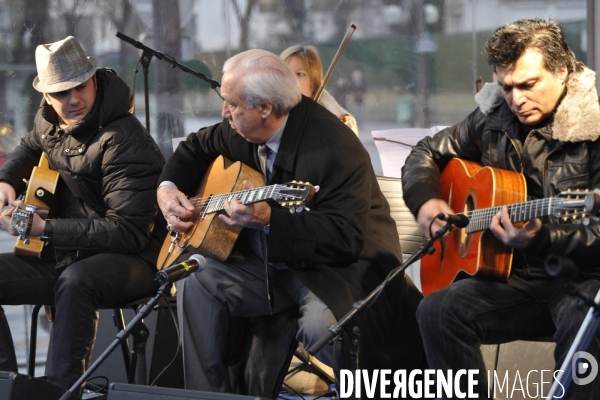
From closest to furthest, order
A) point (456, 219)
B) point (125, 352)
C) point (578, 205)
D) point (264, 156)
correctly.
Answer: point (578, 205) < point (456, 219) < point (264, 156) < point (125, 352)

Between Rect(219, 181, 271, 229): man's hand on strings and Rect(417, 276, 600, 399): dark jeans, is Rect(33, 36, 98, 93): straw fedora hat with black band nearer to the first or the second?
Rect(219, 181, 271, 229): man's hand on strings

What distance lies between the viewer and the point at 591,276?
9.37ft

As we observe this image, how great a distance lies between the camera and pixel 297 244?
10.00 ft

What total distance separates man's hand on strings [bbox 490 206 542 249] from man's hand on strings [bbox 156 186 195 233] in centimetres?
128

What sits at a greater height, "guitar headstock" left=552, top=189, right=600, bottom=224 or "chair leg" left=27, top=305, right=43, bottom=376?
"guitar headstock" left=552, top=189, right=600, bottom=224

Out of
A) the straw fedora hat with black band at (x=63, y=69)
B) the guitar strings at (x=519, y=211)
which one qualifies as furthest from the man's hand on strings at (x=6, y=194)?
the guitar strings at (x=519, y=211)

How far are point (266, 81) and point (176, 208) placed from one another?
2.21 ft

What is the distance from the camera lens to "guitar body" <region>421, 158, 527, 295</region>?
9.67ft

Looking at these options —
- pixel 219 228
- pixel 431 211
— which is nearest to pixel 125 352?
pixel 219 228

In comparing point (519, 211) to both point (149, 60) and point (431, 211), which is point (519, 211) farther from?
point (149, 60)

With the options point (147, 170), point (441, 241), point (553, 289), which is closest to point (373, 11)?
point (147, 170)

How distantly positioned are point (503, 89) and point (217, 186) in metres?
1.21

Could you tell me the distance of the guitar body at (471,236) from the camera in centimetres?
295

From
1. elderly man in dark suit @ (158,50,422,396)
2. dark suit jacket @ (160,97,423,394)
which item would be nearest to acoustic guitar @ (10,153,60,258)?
elderly man in dark suit @ (158,50,422,396)
